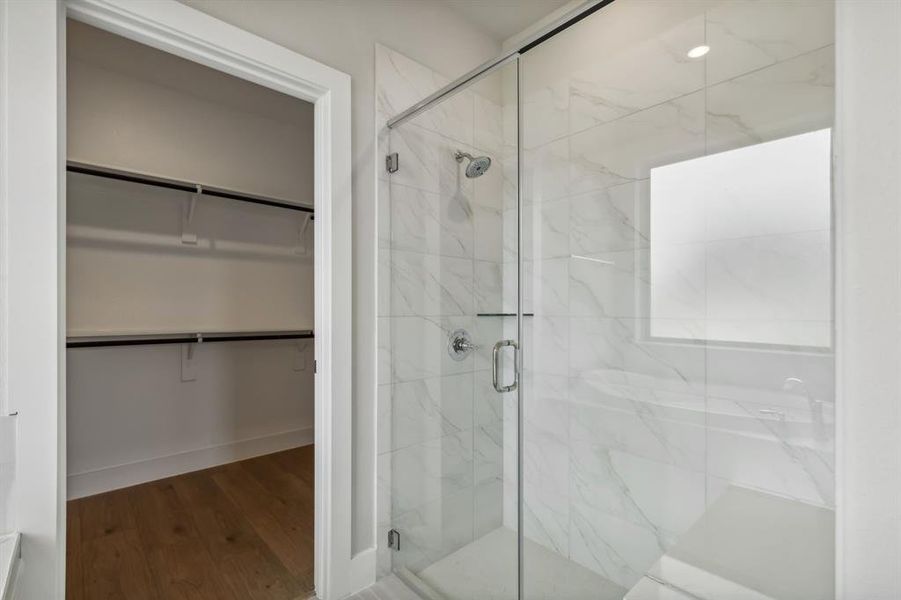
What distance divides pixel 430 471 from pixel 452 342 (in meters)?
0.57

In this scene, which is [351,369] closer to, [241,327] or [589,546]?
[589,546]

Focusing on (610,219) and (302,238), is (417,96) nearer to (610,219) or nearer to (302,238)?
(610,219)

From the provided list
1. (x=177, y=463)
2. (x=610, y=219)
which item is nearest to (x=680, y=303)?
(x=610, y=219)

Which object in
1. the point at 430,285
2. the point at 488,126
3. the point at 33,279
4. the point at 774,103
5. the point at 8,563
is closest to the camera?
the point at 8,563

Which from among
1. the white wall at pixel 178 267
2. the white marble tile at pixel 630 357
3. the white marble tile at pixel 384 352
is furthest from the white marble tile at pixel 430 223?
the white wall at pixel 178 267

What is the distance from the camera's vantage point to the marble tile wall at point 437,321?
5.71 feet

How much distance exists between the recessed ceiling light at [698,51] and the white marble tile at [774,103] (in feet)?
0.47

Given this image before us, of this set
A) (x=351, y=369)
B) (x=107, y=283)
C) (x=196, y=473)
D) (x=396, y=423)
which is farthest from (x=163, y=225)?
(x=396, y=423)

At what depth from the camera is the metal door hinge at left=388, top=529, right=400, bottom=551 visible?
185 cm

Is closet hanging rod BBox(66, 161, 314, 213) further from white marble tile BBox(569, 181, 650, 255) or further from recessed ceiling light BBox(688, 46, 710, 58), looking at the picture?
recessed ceiling light BBox(688, 46, 710, 58)

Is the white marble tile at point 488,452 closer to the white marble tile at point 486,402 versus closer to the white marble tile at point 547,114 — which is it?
the white marble tile at point 486,402

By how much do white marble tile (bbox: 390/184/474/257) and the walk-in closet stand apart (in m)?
1.18

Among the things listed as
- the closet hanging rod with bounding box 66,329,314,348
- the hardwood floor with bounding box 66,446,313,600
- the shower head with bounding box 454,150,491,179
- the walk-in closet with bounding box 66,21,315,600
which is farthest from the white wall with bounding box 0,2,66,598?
the closet hanging rod with bounding box 66,329,314,348

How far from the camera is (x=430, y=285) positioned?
6.02ft
